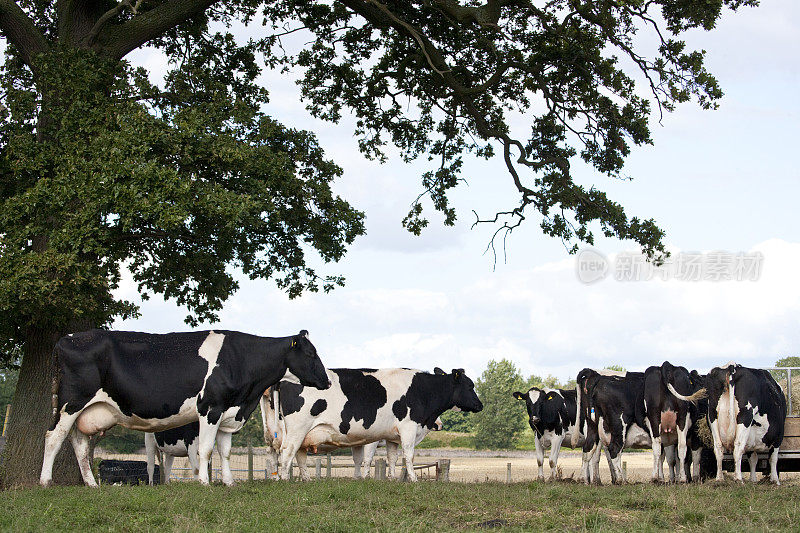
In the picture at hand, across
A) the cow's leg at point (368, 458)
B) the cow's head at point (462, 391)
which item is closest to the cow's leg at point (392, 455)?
the cow's leg at point (368, 458)

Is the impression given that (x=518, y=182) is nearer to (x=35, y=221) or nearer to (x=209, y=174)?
(x=209, y=174)

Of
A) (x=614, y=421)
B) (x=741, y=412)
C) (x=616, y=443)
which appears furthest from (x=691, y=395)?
(x=616, y=443)

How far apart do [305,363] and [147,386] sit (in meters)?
2.80

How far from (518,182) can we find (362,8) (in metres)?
6.15

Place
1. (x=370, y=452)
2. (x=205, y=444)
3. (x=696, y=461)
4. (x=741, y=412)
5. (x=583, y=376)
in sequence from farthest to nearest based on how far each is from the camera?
(x=583, y=376) < (x=370, y=452) < (x=696, y=461) < (x=741, y=412) < (x=205, y=444)

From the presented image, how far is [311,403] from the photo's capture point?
15719 mm

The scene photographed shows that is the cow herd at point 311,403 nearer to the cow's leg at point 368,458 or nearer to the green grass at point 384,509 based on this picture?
the cow's leg at point 368,458

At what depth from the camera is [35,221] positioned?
16.8 metres

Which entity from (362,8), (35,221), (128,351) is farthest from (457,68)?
(128,351)

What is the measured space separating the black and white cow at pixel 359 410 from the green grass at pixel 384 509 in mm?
3121

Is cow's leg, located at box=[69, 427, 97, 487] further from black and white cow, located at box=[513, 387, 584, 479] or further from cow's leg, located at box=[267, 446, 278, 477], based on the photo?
black and white cow, located at box=[513, 387, 584, 479]

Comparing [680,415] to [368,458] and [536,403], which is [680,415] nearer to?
[536,403]

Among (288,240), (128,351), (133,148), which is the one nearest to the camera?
(128,351)

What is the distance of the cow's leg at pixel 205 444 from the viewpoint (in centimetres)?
1294
